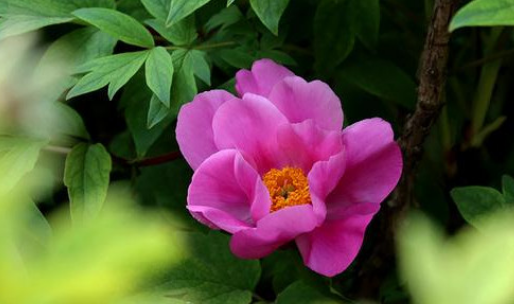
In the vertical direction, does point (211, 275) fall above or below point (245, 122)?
below

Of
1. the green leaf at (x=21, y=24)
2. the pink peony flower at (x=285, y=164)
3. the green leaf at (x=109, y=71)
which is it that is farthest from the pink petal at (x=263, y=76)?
the green leaf at (x=21, y=24)

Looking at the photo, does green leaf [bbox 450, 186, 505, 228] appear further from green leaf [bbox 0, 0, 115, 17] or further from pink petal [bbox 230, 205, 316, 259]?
green leaf [bbox 0, 0, 115, 17]

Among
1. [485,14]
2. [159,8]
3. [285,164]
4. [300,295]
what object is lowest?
[300,295]

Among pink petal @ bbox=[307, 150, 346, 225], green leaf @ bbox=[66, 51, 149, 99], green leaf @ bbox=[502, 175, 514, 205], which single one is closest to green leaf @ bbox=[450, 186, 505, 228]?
green leaf @ bbox=[502, 175, 514, 205]

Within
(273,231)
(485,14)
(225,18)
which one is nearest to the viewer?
(485,14)

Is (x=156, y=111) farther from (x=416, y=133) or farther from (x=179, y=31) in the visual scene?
(x=416, y=133)

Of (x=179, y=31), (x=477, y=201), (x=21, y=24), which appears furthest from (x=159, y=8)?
(x=477, y=201)
